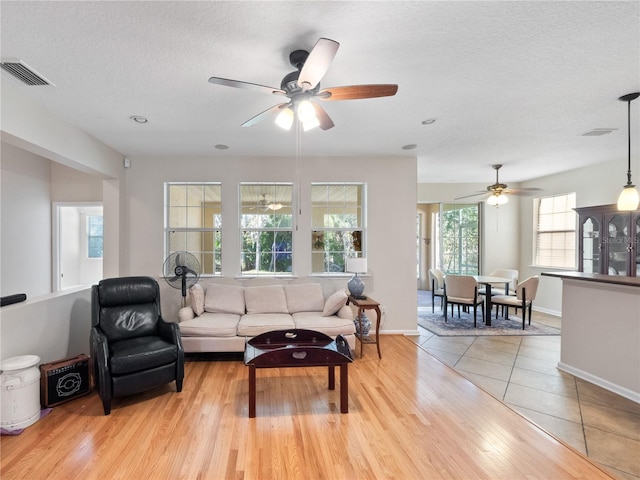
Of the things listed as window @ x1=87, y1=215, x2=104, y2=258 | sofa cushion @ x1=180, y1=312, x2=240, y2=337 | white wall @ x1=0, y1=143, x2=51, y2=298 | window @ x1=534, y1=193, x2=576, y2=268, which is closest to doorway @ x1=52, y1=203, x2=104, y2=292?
window @ x1=87, y1=215, x2=104, y2=258

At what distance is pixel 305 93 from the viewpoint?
199 cm

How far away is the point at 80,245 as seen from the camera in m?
5.53

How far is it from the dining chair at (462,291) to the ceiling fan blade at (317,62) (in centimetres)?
431

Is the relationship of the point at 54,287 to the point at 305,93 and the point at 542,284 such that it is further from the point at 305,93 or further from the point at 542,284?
the point at 542,284

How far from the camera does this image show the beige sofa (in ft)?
11.2

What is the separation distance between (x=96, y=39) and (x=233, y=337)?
291cm

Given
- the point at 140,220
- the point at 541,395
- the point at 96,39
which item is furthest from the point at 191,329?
the point at 541,395

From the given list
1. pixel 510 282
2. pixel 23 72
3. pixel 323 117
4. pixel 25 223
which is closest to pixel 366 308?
pixel 323 117

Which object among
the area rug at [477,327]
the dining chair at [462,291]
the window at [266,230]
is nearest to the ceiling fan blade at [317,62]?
the window at [266,230]

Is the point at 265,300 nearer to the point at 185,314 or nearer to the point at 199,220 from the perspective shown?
the point at 185,314

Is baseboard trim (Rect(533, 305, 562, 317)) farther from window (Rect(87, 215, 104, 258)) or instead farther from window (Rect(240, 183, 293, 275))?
window (Rect(87, 215, 104, 258))

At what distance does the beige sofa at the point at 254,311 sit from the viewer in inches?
135

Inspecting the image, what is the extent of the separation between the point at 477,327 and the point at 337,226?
9.42 ft

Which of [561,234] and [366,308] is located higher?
[561,234]
